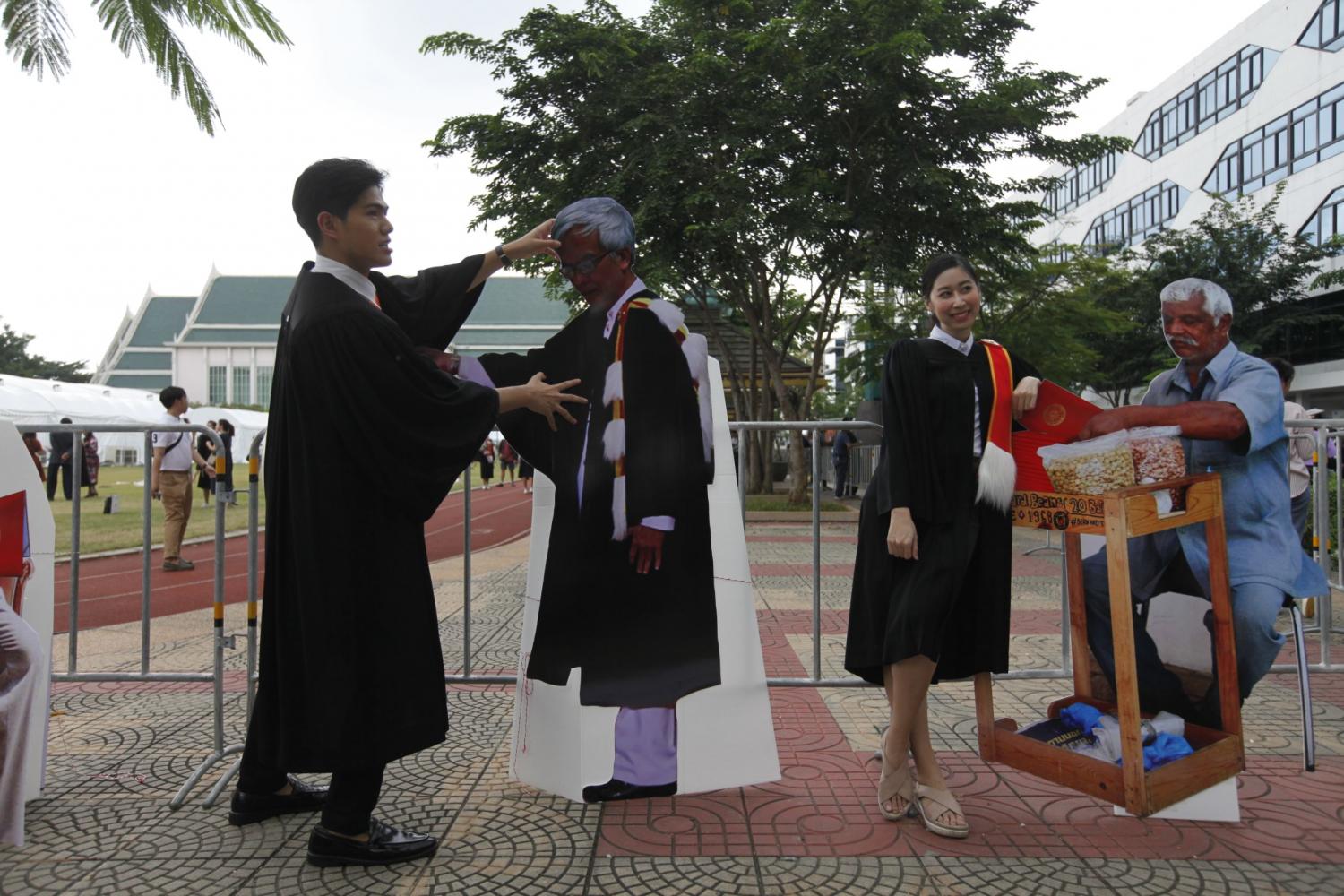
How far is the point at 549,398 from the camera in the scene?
9.54 feet

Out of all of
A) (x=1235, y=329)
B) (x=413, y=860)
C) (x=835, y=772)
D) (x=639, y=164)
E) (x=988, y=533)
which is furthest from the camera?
(x=1235, y=329)

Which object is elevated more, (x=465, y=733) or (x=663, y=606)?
(x=663, y=606)

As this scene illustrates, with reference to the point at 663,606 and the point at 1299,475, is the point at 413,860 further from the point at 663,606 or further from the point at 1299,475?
Answer: the point at 1299,475

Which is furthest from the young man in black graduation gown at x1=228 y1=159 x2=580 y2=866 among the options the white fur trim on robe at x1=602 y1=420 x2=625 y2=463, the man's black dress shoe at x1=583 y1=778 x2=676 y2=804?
the man's black dress shoe at x1=583 y1=778 x2=676 y2=804

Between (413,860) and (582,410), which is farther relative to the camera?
(582,410)

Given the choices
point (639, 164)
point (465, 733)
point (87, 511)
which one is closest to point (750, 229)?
point (639, 164)

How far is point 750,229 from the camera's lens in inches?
508

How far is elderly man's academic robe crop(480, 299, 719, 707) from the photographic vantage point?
116 inches

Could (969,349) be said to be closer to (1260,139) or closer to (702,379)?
(702,379)

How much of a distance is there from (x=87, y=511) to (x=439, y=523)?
732 cm

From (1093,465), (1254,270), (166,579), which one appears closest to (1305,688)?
(1093,465)

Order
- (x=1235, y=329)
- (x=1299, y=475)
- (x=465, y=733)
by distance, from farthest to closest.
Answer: (x=1235, y=329)
(x=1299, y=475)
(x=465, y=733)

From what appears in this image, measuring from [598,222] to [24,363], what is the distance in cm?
7606

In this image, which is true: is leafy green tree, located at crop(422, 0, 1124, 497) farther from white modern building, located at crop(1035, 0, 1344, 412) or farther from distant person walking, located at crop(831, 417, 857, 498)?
white modern building, located at crop(1035, 0, 1344, 412)
